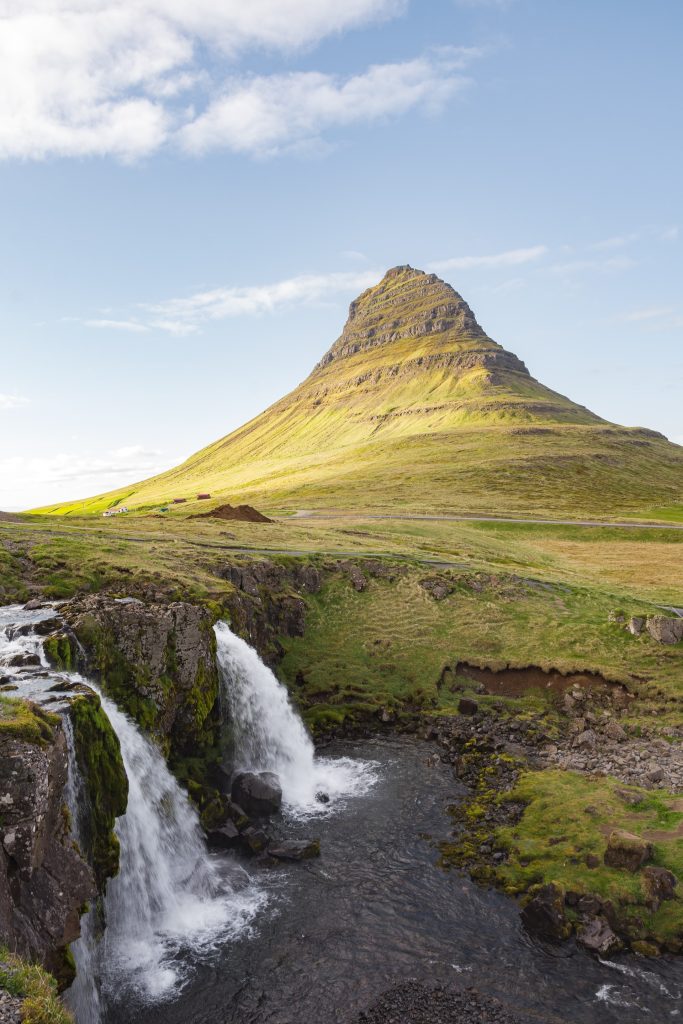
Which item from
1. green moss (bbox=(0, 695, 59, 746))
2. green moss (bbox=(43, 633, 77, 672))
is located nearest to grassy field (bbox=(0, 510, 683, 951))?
green moss (bbox=(0, 695, 59, 746))

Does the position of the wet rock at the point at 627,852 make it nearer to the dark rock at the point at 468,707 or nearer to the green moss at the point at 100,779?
the dark rock at the point at 468,707

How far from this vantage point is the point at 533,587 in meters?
51.5

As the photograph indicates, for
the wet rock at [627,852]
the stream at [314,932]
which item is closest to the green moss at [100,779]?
the stream at [314,932]

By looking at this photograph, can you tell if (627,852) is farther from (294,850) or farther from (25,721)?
(25,721)

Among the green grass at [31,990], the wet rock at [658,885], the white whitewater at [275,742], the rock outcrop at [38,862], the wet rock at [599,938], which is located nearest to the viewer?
the green grass at [31,990]

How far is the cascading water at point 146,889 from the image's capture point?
18438mm

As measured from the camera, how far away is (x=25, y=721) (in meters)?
16.7

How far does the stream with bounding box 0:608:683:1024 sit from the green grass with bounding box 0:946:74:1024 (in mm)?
5527

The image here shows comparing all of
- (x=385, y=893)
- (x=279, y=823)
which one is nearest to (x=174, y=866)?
(x=279, y=823)

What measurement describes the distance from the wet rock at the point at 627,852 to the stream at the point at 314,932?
133 inches

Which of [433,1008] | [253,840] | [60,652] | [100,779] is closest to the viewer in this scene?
[433,1008]

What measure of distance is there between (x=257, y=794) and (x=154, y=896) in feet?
21.6

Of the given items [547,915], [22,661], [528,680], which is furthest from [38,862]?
[528,680]

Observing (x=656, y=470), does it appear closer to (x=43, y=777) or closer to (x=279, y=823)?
(x=279, y=823)
